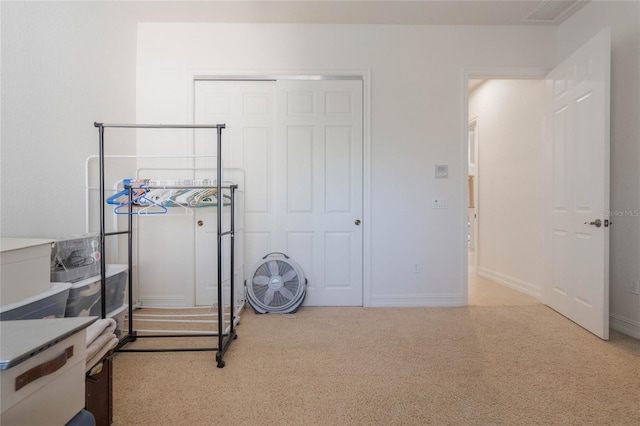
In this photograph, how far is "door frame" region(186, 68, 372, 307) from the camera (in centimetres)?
299

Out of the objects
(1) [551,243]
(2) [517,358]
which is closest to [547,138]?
(1) [551,243]

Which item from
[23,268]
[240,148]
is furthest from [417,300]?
[23,268]

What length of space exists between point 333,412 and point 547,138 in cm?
315

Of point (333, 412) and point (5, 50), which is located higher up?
point (5, 50)

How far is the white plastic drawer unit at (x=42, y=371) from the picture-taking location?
0.71m

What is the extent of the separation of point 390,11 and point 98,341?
3274mm

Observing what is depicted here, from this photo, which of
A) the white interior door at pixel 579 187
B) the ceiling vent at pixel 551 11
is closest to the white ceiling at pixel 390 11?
the ceiling vent at pixel 551 11

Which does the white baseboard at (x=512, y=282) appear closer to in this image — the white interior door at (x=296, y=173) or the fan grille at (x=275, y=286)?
the white interior door at (x=296, y=173)

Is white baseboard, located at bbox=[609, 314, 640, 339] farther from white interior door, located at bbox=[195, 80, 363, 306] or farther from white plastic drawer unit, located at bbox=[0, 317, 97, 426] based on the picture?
white plastic drawer unit, located at bbox=[0, 317, 97, 426]

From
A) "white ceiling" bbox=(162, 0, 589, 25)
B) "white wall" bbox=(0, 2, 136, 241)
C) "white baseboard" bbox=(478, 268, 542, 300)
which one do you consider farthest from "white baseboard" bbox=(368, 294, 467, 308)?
"white ceiling" bbox=(162, 0, 589, 25)

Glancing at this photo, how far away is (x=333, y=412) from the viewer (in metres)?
1.50

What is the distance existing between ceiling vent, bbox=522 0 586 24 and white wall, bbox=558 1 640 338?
19cm

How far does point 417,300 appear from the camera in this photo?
9.95 feet

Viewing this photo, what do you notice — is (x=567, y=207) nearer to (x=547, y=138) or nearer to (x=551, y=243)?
(x=551, y=243)
